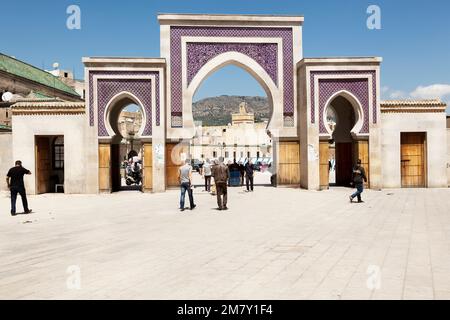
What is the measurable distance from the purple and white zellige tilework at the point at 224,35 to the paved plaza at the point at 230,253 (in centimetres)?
790

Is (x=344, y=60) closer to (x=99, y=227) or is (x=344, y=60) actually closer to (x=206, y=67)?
(x=206, y=67)

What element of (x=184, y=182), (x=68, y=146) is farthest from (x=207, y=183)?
(x=184, y=182)

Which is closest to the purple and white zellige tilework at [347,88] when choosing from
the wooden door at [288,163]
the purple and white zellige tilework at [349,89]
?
the purple and white zellige tilework at [349,89]

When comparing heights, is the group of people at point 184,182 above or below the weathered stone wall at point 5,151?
below

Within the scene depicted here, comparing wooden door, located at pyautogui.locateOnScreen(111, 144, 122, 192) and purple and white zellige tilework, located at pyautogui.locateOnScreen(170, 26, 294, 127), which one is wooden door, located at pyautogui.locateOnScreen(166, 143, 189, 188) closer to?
purple and white zellige tilework, located at pyautogui.locateOnScreen(170, 26, 294, 127)

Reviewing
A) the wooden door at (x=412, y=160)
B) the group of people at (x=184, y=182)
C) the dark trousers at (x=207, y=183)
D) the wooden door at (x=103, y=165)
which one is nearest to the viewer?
the group of people at (x=184, y=182)

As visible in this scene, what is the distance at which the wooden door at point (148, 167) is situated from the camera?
19022mm

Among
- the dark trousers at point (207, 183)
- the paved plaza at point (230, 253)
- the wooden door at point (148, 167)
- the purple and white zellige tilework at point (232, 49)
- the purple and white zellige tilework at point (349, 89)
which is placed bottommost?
the paved plaza at point (230, 253)

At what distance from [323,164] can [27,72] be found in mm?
23207

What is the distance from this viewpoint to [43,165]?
1947 centimetres

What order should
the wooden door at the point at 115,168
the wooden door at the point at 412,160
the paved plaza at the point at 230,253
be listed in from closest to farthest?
Answer: the paved plaza at the point at 230,253, the wooden door at the point at 412,160, the wooden door at the point at 115,168

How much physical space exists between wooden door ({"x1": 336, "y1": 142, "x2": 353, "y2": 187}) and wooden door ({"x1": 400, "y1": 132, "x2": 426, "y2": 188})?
7.43 ft

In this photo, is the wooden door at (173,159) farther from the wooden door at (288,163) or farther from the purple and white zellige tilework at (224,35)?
the wooden door at (288,163)
